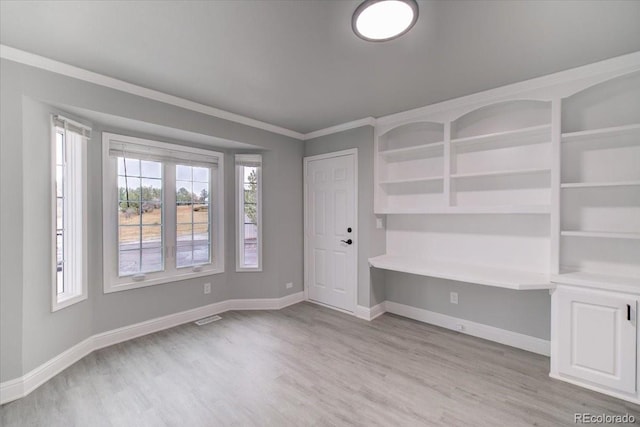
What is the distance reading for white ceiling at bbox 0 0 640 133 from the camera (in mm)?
1616

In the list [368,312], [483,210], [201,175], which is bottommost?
[368,312]

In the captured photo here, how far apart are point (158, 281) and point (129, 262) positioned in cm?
37

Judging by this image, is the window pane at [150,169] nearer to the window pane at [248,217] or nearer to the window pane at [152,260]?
the window pane at [152,260]

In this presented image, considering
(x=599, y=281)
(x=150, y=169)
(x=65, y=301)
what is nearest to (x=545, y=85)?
(x=599, y=281)

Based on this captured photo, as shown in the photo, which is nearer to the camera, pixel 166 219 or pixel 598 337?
pixel 598 337

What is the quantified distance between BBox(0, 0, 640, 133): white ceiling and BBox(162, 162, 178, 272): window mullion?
98 centimetres

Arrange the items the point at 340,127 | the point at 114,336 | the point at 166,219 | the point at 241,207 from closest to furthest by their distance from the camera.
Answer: the point at 114,336
the point at 166,219
the point at 340,127
the point at 241,207

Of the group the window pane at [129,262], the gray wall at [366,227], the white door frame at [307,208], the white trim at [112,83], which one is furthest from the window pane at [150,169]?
the gray wall at [366,227]

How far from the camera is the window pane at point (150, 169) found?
10.3 ft

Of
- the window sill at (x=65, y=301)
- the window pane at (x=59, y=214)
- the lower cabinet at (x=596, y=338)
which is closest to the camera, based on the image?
the lower cabinet at (x=596, y=338)

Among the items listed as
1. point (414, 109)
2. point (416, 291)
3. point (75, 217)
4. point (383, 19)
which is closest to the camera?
point (383, 19)

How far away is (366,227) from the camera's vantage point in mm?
3549

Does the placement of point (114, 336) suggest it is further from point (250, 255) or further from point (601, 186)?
point (601, 186)

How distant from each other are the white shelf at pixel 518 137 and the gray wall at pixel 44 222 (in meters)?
2.50
